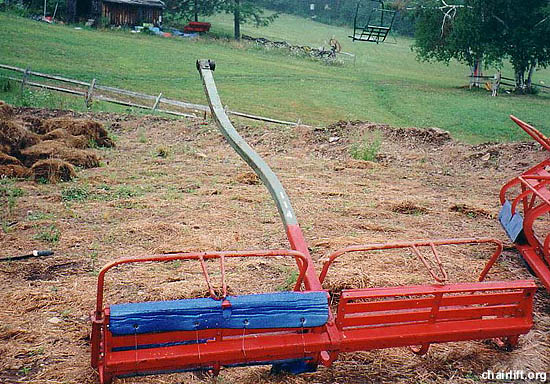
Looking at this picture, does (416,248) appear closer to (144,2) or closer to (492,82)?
(492,82)

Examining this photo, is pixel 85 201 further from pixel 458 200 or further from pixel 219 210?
pixel 458 200

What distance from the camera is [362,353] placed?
14.4 feet

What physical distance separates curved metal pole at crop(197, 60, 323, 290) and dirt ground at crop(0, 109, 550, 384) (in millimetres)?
734

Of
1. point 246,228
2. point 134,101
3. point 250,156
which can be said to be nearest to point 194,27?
point 134,101

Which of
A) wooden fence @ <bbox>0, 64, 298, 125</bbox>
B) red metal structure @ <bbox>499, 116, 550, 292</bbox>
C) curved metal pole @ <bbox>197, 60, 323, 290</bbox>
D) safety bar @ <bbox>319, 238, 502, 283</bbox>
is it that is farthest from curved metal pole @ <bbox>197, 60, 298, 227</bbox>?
wooden fence @ <bbox>0, 64, 298, 125</bbox>

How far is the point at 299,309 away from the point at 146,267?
2.47 m

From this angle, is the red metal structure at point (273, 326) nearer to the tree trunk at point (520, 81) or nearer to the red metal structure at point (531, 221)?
the red metal structure at point (531, 221)

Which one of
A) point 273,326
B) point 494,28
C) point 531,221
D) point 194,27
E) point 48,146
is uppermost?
point 494,28

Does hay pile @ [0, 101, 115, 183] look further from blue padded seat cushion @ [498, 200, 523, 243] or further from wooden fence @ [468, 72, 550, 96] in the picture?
wooden fence @ [468, 72, 550, 96]

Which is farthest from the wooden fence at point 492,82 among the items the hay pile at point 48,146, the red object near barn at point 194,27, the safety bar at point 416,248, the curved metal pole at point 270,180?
the safety bar at point 416,248

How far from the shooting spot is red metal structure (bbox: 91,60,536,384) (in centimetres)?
342

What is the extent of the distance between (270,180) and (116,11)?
42819mm

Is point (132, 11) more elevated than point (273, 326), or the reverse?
point (132, 11)

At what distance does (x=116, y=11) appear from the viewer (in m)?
43.9
